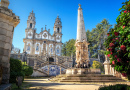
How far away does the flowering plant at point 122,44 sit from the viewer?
4125 mm

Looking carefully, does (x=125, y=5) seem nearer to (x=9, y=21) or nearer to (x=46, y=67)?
(x=9, y=21)

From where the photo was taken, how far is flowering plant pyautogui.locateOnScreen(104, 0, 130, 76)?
13.5 ft

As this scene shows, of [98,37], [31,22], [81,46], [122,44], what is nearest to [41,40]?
[31,22]

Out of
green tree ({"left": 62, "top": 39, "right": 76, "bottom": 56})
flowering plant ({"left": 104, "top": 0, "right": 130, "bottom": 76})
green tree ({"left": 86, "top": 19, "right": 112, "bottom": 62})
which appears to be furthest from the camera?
green tree ({"left": 62, "top": 39, "right": 76, "bottom": 56})

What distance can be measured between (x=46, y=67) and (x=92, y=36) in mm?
24800

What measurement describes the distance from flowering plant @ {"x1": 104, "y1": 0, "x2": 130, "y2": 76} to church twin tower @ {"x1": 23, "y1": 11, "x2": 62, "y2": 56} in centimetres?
3943

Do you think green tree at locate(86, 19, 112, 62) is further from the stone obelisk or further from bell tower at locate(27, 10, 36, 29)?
the stone obelisk

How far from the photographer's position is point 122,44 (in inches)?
167

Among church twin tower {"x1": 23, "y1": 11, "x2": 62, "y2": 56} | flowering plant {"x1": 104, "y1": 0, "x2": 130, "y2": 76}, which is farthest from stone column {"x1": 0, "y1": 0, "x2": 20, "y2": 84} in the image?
church twin tower {"x1": 23, "y1": 11, "x2": 62, "y2": 56}

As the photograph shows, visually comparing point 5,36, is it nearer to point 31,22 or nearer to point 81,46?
point 81,46

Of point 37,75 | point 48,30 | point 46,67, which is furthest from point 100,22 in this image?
point 37,75

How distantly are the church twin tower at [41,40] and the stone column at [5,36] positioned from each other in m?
38.0

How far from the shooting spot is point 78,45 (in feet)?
41.1

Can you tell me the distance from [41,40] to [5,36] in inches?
1641
